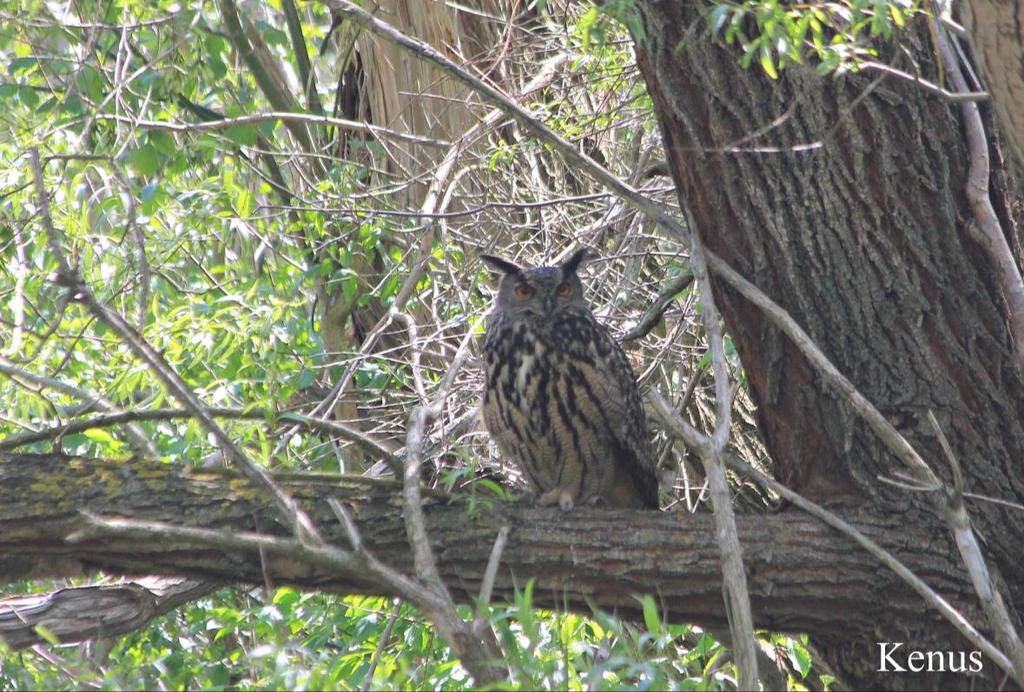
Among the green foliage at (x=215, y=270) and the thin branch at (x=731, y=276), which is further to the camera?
the green foliage at (x=215, y=270)

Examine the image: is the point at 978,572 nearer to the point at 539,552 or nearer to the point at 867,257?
the point at 867,257

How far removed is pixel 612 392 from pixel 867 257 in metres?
0.97

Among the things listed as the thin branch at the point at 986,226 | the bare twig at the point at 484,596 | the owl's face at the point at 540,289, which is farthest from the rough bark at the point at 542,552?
the owl's face at the point at 540,289

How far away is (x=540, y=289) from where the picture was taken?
389 centimetres

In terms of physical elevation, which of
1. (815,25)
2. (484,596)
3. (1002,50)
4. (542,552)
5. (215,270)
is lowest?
(542,552)

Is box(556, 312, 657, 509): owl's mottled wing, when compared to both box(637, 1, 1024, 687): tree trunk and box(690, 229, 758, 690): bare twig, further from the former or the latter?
box(690, 229, 758, 690): bare twig

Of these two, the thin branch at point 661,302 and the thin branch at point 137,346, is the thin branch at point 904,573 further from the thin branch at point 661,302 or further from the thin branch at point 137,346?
the thin branch at point 137,346

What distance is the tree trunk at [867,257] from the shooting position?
9.78 feet

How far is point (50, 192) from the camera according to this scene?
4113 millimetres

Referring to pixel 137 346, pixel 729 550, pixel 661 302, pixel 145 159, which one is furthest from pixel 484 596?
pixel 145 159

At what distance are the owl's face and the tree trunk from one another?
928 millimetres

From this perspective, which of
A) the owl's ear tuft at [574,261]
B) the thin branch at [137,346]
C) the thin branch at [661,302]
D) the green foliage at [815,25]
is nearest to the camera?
the thin branch at [137,346]

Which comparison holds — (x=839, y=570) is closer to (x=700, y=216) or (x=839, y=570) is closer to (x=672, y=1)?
(x=700, y=216)

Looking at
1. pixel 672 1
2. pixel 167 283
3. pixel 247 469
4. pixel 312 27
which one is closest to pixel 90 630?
pixel 247 469
